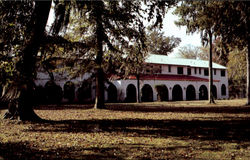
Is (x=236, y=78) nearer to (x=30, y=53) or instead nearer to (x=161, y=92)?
(x=161, y=92)

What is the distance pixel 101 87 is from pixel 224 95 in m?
36.1

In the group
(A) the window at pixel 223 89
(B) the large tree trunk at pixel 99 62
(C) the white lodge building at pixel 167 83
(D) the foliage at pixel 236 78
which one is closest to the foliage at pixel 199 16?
(B) the large tree trunk at pixel 99 62

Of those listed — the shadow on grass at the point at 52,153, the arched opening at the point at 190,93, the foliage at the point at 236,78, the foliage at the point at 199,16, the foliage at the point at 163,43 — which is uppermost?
the foliage at the point at 163,43

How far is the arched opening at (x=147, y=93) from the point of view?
3934cm

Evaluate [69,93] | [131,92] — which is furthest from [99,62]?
[131,92]

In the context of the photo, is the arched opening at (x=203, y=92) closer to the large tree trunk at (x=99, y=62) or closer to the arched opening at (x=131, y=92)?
the arched opening at (x=131, y=92)

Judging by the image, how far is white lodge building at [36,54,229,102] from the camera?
3512cm

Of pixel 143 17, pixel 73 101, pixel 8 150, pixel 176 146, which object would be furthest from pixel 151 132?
pixel 73 101

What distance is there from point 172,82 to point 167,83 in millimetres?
1141

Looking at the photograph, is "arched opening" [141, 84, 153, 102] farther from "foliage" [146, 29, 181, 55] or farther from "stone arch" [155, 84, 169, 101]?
"foliage" [146, 29, 181, 55]

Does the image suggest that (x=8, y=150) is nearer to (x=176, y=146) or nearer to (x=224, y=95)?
(x=176, y=146)

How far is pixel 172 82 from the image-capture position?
40.0m

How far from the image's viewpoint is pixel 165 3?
11.6 metres

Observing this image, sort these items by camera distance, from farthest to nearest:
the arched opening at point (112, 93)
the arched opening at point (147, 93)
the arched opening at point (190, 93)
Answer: the arched opening at point (190, 93) → the arched opening at point (147, 93) → the arched opening at point (112, 93)
